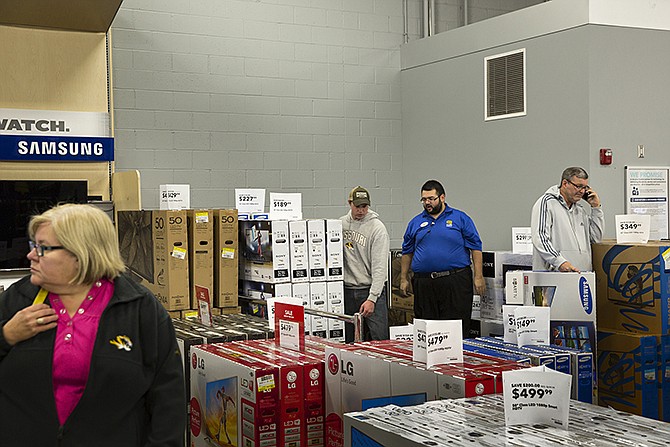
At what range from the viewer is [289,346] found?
3.44m

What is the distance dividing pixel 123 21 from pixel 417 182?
353cm

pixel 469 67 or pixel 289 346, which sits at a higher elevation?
pixel 469 67

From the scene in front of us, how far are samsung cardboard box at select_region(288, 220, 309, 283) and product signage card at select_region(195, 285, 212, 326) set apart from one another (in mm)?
1773

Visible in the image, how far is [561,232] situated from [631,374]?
1.23 metres

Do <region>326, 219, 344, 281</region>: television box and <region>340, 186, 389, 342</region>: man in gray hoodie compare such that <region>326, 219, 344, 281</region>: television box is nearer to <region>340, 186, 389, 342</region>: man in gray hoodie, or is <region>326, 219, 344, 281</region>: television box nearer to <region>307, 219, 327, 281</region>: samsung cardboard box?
<region>307, 219, 327, 281</region>: samsung cardboard box

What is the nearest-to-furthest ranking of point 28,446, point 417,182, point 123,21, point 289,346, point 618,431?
point 618,431 < point 28,446 < point 289,346 < point 123,21 < point 417,182

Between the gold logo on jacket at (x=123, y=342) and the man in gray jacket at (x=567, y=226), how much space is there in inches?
162

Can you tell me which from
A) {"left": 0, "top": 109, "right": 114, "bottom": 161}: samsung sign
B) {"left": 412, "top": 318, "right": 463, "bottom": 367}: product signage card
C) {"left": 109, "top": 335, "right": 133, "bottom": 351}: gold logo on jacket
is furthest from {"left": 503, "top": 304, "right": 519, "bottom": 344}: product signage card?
{"left": 0, "top": 109, "right": 114, "bottom": 161}: samsung sign

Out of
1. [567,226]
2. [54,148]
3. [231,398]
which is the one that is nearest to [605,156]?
[567,226]

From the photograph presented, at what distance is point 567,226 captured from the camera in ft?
19.8

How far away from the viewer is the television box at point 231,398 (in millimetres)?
2895

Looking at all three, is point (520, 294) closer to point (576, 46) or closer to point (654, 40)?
point (576, 46)

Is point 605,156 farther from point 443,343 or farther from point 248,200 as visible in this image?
point 443,343

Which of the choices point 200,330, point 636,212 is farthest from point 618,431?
point 636,212
